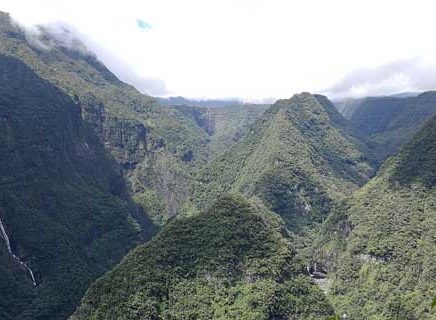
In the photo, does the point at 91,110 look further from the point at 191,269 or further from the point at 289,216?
the point at 191,269

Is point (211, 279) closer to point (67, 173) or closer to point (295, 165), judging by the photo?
point (67, 173)

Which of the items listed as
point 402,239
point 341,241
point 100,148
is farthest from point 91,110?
point 402,239

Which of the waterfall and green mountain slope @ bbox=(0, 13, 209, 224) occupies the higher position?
green mountain slope @ bbox=(0, 13, 209, 224)

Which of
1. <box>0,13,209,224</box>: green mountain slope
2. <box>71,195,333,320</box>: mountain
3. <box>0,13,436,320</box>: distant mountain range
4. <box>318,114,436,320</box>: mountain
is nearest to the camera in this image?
<box>71,195,333,320</box>: mountain

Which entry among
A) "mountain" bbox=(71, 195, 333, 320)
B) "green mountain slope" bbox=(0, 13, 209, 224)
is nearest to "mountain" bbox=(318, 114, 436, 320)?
"mountain" bbox=(71, 195, 333, 320)

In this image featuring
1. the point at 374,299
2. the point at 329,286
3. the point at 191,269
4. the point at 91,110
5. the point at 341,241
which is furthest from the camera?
the point at 91,110

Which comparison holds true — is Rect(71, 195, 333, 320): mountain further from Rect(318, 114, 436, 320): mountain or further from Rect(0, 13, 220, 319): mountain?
Result: Rect(0, 13, 220, 319): mountain
